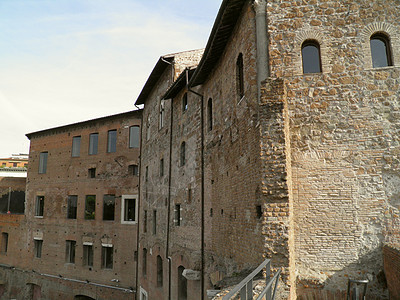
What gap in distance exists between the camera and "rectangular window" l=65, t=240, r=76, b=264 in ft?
66.8

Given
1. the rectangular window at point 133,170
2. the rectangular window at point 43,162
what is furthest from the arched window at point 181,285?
the rectangular window at point 43,162

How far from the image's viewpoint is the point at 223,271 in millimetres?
8461

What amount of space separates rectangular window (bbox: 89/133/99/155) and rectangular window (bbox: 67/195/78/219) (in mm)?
2936

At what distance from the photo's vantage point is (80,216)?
20.3 meters

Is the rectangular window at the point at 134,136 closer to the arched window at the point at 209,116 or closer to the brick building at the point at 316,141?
the arched window at the point at 209,116

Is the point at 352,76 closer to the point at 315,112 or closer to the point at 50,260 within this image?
the point at 315,112

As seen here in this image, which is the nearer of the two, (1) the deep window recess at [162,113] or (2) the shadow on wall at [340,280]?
(2) the shadow on wall at [340,280]

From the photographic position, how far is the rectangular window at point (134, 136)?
64.4 feet

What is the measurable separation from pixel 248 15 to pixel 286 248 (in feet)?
15.1

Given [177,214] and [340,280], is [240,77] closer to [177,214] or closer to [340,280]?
[340,280]

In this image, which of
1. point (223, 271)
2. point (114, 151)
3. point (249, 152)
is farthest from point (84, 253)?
point (249, 152)

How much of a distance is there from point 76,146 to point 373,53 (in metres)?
18.8

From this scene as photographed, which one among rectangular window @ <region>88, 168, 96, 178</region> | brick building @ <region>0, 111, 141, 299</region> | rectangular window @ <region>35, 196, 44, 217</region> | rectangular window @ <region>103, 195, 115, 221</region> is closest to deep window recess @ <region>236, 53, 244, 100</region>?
brick building @ <region>0, 111, 141, 299</region>

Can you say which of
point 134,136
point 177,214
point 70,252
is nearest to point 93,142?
point 134,136
